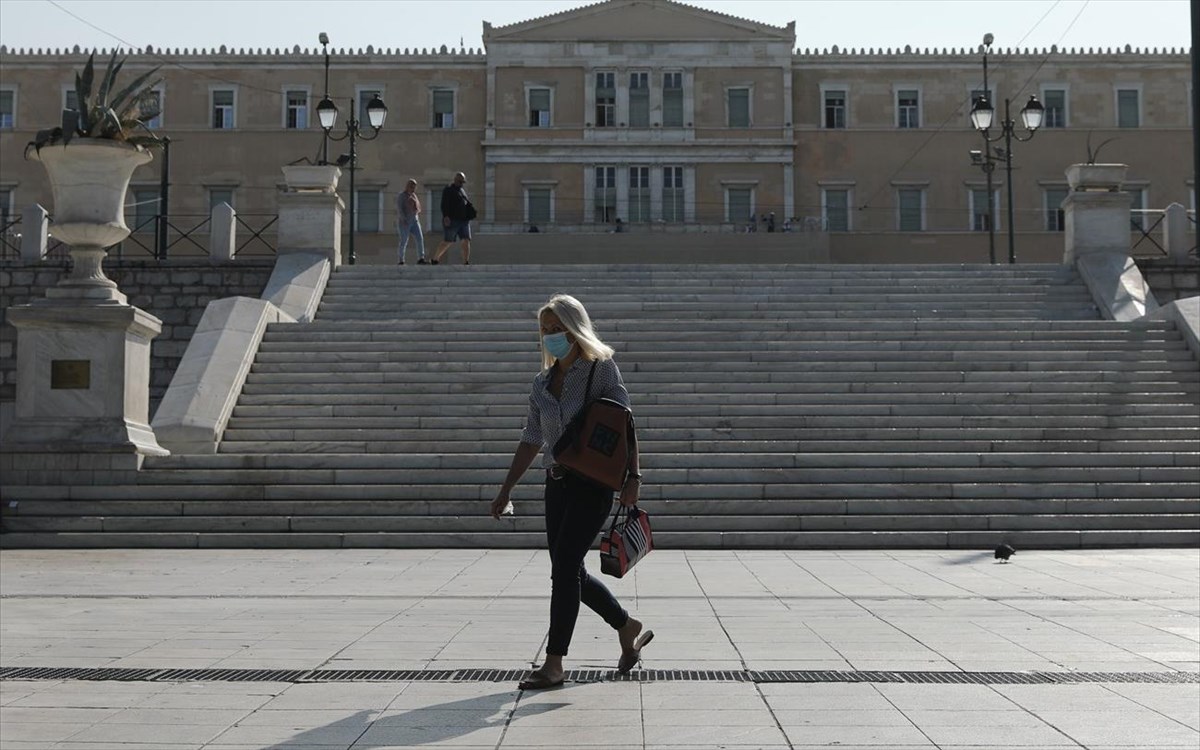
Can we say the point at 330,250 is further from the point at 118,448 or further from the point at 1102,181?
the point at 1102,181

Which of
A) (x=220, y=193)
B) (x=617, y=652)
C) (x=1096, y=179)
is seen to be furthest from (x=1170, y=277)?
(x=220, y=193)

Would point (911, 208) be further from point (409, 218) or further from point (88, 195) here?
A: point (88, 195)

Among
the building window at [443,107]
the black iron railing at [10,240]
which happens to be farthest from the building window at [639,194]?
the black iron railing at [10,240]

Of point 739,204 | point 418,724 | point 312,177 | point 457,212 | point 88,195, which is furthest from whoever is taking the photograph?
point 739,204

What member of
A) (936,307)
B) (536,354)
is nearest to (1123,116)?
(936,307)

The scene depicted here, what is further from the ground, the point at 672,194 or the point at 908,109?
the point at 908,109

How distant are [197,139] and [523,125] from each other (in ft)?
38.1

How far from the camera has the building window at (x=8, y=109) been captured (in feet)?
174

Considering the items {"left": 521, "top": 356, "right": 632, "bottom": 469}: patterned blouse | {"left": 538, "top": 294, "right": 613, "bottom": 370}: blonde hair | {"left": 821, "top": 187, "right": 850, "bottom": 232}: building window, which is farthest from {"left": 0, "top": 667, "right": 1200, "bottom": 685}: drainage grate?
{"left": 821, "top": 187, "right": 850, "bottom": 232}: building window

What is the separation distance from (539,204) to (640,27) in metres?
7.28

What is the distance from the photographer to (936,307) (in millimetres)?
22031

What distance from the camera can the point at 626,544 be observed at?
20.8 feet

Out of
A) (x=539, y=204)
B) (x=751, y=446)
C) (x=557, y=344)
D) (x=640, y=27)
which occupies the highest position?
(x=640, y=27)

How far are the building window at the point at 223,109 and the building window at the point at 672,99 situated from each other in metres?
15.4
